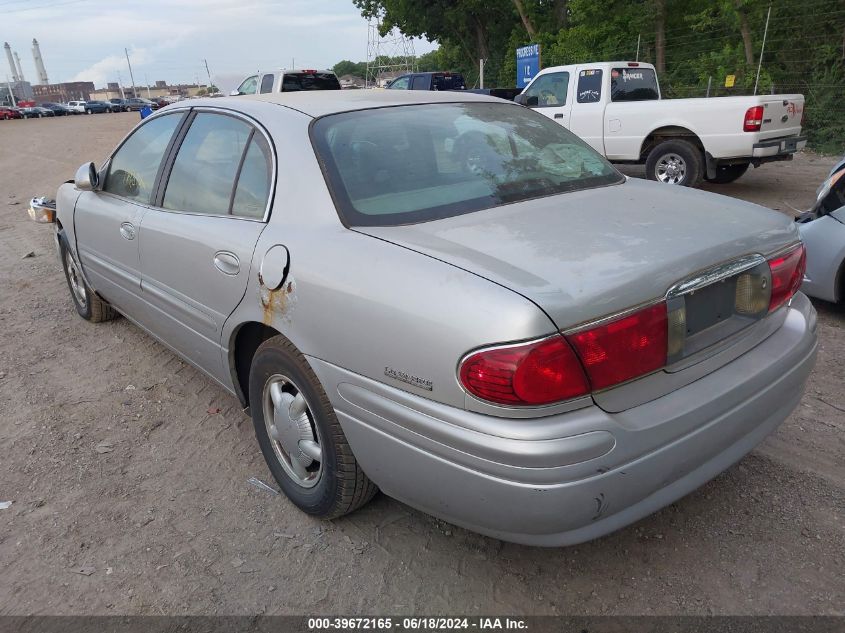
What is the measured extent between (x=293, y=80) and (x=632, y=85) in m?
7.99

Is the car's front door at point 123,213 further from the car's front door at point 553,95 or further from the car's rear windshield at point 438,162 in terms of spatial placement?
the car's front door at point 553,95

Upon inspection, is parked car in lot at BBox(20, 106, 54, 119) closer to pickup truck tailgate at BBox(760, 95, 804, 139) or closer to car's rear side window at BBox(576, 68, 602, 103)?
car's rear side window at BBox(576, 68, 602, 103)

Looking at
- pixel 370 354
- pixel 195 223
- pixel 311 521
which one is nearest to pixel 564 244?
pixel 370 354

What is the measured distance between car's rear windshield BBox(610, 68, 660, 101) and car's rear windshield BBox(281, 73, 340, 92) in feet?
24.8

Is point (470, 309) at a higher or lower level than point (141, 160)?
lower

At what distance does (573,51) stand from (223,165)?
2171 centimetres

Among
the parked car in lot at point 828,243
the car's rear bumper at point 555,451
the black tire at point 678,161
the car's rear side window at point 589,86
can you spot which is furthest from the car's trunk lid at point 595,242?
the car's rear side window at point 589,86

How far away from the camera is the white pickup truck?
8109 millimetres

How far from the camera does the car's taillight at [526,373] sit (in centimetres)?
179

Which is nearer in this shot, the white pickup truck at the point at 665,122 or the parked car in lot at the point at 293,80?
the white pickup truck at the point at 665,122

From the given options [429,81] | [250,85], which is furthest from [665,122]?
[250,85]

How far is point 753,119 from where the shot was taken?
7.95m

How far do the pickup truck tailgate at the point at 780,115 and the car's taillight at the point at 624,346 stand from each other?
7.33 m

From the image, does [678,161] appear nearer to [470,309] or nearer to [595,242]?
[595,242]
